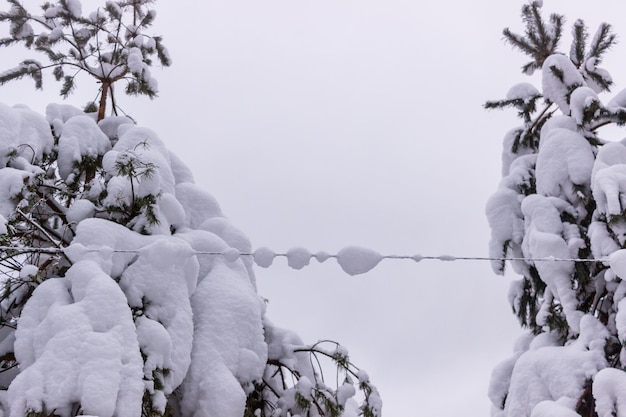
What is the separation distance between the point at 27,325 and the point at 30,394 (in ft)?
1.91

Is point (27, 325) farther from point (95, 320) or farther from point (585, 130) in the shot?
point (585, 130)

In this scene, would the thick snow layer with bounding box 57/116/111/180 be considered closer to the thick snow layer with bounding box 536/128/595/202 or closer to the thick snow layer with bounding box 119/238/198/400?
the thick snow layer with bounding box 119/238/198/400

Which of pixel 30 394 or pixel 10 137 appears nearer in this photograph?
pixel 30 394

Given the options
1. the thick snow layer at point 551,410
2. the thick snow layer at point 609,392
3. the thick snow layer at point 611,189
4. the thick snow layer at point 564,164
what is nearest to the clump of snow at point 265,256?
the thick snow layer at point 551,410

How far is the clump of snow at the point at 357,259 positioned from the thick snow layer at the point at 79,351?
4.41 ft

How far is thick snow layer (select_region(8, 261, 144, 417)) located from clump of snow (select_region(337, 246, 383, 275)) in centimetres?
134

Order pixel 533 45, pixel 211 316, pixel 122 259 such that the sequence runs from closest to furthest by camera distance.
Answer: pixel 122 259, pixel 211 316, pixel 533 45

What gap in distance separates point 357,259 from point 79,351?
165 cm

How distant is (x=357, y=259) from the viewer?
11.4 feet

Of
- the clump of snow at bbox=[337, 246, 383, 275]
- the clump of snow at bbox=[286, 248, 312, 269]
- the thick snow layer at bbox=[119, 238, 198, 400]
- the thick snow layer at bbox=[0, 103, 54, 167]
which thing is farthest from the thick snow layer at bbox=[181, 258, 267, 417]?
the thick snow layer at bbox=[0, 103, 54, 167]

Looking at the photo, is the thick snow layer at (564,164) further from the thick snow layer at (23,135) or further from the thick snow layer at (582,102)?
the thick snow layer at (23,135)

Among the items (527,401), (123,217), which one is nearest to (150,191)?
(123,217)

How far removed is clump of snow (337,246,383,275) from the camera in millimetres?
3455

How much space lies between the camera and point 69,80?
6.89 m
